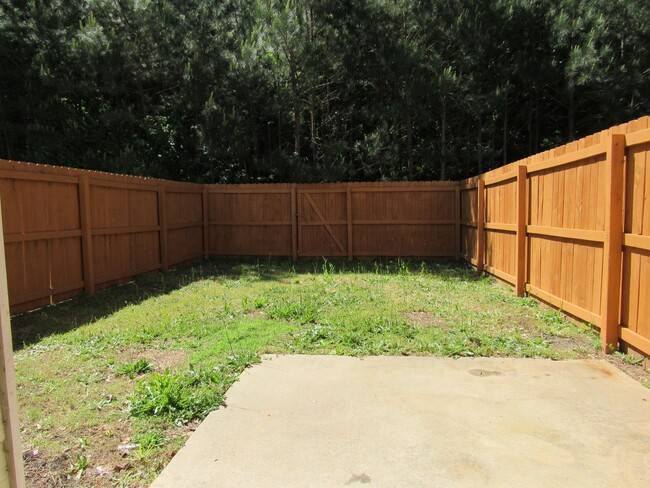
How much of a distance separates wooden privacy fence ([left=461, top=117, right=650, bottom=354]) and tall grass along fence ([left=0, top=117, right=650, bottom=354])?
17mm

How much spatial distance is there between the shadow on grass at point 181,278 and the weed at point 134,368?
1.61m

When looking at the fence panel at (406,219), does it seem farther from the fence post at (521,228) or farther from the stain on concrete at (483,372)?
the stain on concrete at (483,372)

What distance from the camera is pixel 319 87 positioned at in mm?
14469

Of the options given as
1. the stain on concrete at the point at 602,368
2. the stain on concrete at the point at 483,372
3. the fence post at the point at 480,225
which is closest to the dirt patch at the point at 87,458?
the stain on concrete at the point at 483,372

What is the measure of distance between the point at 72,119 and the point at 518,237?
42.7 ft

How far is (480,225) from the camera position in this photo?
9.38m

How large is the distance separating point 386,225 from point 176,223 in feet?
17.9

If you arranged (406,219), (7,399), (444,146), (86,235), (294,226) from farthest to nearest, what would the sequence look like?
(444,146), (294,226), (406,219), (86,235), (7,399)

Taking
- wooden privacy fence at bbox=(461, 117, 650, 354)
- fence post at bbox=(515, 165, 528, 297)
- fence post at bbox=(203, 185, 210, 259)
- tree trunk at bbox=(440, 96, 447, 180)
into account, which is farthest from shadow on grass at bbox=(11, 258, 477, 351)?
tree trunk at bbox=(440, 96, 447, 180)

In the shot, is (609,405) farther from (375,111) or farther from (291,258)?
(375,111)

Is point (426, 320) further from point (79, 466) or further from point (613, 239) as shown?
point (79, 466)

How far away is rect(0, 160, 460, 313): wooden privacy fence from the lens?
6.41 meters

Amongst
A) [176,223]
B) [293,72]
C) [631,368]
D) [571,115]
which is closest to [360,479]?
[631,368]

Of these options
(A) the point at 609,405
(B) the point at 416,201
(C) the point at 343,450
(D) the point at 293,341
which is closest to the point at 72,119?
(B) the point at 416,201
